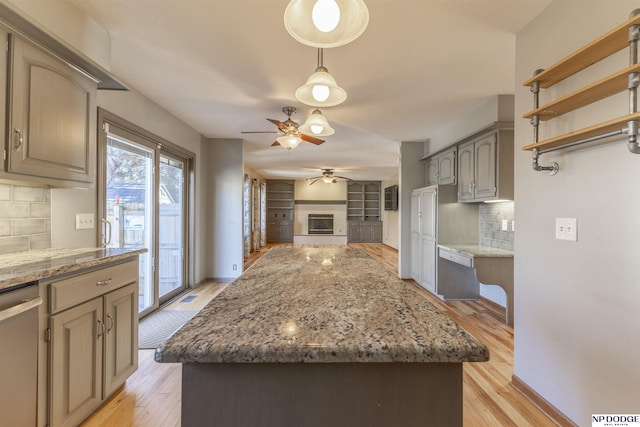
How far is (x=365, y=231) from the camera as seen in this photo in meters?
11.3

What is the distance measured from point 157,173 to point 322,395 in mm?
3498

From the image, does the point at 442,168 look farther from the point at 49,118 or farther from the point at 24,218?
the point at 24,218

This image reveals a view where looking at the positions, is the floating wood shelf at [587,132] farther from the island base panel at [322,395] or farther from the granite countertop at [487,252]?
the granite countertop at [487,252]

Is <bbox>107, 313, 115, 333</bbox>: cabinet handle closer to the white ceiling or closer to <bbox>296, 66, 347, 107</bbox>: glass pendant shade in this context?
<bbox>296, 66, 347, 107</bbox>: glass pendant shade

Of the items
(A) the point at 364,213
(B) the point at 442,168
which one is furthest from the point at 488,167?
(A) the point at 364,213

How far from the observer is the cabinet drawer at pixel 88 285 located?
1412 mm

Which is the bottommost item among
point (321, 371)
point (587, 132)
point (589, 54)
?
point (321, 371)

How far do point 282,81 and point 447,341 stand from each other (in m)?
2.66

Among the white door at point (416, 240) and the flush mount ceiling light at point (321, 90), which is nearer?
the flush mount ceiling light at point (321, 90)

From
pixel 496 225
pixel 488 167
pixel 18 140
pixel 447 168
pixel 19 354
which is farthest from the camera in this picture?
pixel 447 168

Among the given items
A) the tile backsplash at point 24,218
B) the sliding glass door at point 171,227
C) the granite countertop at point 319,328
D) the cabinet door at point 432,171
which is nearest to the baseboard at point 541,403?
the granite countertop at point 319,328

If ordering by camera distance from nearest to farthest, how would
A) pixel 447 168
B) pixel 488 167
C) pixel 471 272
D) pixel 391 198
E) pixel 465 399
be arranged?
1. pixel 465 399
2. pixel 488 167
3. pixel 471 272
4. pixel 447 168
5. pixel 391 198

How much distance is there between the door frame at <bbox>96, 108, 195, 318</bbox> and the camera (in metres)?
2.56

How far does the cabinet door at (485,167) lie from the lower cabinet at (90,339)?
3488 mm
